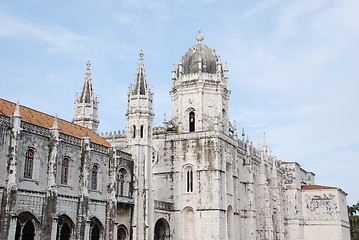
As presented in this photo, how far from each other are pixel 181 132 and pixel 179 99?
367 centimetres

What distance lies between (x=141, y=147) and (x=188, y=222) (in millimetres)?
9721

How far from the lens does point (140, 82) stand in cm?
4031

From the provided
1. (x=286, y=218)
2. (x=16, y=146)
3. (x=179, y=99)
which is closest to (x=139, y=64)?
(x=179, y=99)

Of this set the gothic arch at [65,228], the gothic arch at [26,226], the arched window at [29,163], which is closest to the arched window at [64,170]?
the gothic arch at [65,228]

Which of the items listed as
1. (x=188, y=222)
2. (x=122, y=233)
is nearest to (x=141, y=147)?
(x=122, y=233)

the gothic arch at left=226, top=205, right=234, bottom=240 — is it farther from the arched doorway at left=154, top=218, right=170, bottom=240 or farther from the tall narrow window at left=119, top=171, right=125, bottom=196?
the tall narrow window at left=119, top=171, right=125, bottom=196

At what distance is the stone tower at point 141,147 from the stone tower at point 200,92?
272 inches

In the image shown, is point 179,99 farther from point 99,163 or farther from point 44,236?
point 44,236

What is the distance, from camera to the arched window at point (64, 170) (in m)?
31.6

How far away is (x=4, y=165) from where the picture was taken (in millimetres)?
27000

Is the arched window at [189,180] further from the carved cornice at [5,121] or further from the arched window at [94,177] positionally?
the carved cornice at [5,121]

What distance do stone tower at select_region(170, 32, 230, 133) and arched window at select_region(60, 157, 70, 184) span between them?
1589 centimetres

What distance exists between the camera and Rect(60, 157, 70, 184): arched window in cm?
3160

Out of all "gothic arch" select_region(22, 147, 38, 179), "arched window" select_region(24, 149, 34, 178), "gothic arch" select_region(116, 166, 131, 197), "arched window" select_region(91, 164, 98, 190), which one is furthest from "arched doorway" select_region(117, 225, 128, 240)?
"arched window" select_region(24, 149, 34, 178)
